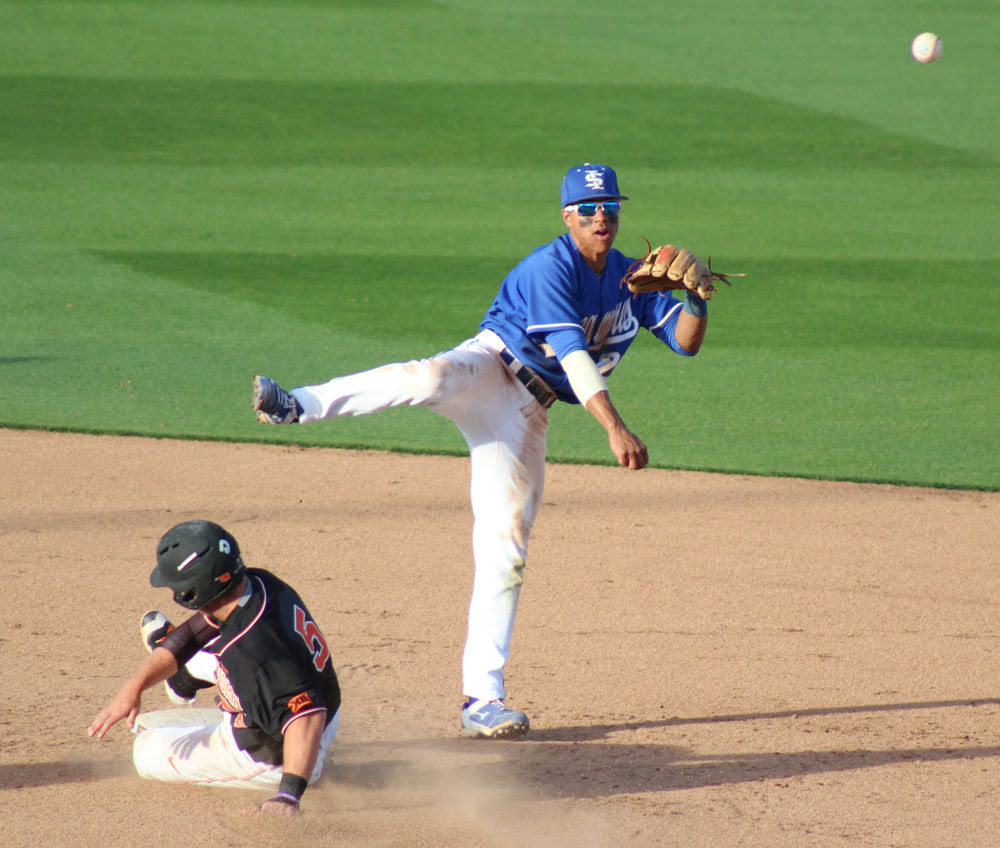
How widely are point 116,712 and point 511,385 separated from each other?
1.67 metres

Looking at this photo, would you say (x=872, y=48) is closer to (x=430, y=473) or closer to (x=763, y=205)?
(x=763, y=205)

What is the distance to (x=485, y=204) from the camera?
14.9m

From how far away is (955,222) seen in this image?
47.9 ft

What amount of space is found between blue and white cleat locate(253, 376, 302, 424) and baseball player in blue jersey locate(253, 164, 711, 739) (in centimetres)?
5

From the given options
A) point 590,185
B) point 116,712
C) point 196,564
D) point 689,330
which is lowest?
point 116,712

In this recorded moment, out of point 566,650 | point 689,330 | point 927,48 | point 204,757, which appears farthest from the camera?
point 927,48

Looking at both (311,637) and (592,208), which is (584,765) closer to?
(311,637)

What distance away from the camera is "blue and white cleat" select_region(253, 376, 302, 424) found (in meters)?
3.99

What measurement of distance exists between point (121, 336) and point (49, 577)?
4.64 m

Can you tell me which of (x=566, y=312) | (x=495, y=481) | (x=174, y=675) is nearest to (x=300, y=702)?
(x=174, y=675)

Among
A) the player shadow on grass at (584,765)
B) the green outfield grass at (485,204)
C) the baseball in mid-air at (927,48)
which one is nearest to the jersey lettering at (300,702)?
the player shadow on grass at (584,765)

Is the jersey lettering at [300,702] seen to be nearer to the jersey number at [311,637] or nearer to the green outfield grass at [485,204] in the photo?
the jersey number at [311,637]

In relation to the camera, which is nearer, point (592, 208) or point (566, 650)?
point (592, 208)

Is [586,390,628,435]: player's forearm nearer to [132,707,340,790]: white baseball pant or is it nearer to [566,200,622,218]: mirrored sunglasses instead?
[566,200,622,218]: mirrored sunglasses
